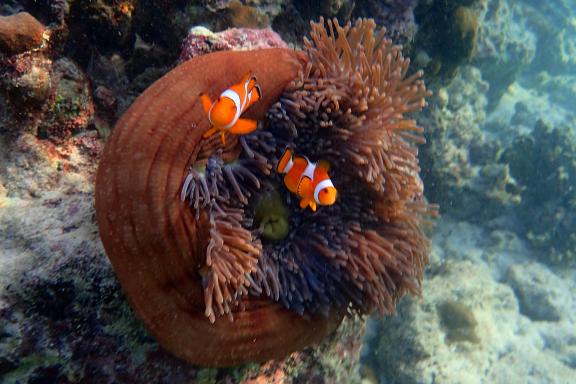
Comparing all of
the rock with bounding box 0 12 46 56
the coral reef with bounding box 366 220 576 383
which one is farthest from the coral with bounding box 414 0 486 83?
the rock with bounding box 0 12 46 56

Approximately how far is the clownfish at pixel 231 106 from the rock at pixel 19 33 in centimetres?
123

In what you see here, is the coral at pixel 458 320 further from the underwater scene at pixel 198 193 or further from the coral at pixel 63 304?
the coral at pixel 63 304

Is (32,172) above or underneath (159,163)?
underneath

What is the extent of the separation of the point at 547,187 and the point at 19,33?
10173mm

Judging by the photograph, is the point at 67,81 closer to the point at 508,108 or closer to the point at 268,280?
the point at 268,280

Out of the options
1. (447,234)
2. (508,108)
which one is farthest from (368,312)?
(508,108)

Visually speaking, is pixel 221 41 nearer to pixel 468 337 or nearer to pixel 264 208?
pixel 264 208

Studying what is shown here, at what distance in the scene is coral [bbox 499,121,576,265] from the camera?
9.22m

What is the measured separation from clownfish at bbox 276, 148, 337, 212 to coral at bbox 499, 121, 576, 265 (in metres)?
8.49

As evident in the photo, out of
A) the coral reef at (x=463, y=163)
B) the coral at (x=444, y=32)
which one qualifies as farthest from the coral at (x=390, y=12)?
the coral reef at (x=463, y=163)

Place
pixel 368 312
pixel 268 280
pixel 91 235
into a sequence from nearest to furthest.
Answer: pixel 91 235
pixel 268 280
pixel 368 312

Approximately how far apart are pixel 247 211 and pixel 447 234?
22.9ft

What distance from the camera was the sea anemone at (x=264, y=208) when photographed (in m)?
2.05

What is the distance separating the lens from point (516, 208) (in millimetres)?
9570
